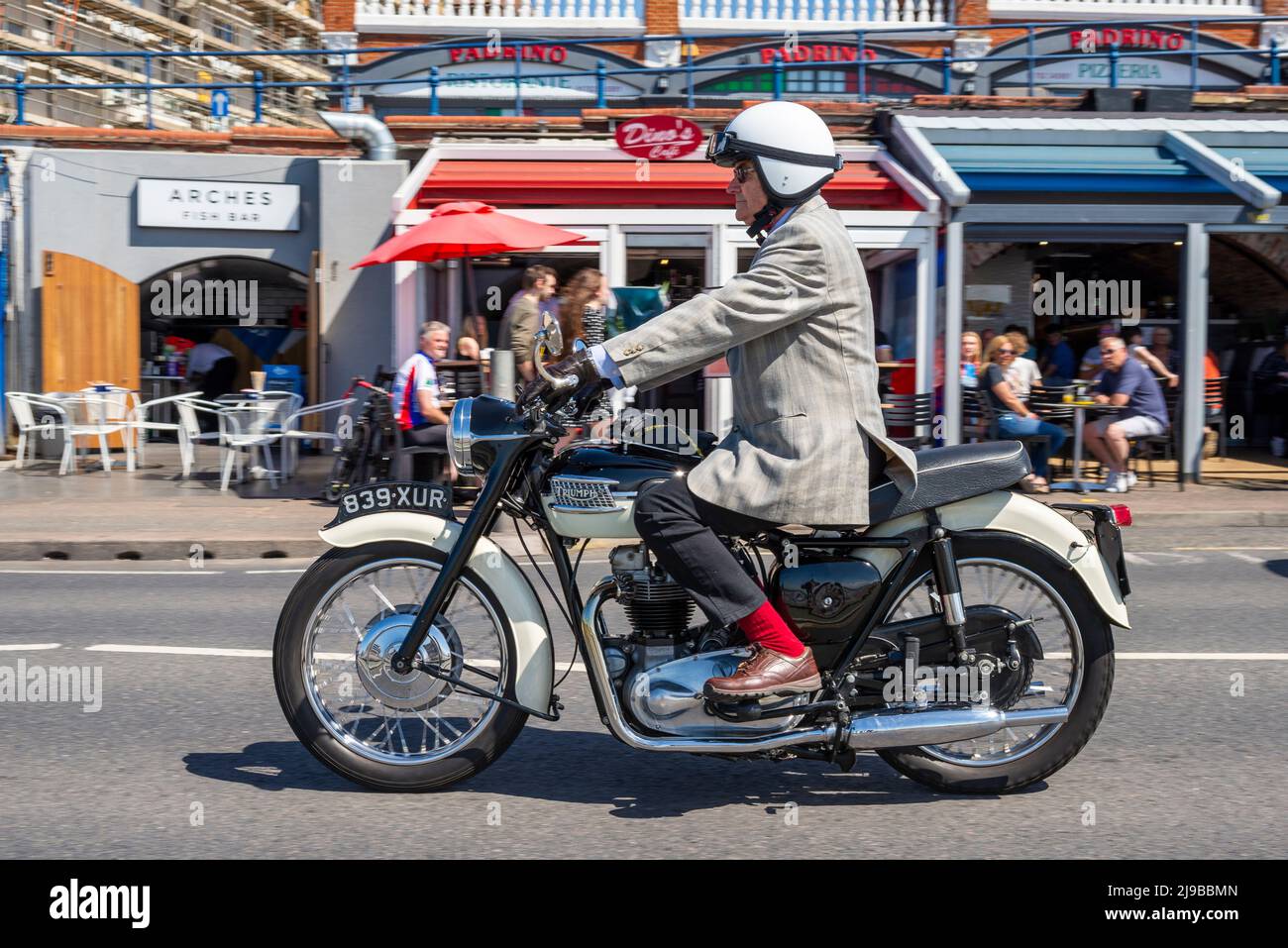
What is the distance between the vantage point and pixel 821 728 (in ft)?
13.3

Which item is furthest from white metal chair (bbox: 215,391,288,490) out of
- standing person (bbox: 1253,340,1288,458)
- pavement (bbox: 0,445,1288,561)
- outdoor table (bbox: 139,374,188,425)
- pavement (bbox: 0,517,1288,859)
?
standing person (bbox: 1253,340,1288,458)

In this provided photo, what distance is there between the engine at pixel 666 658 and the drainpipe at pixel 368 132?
13861mm

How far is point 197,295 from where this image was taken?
757 inches

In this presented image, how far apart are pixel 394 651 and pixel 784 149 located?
184cm

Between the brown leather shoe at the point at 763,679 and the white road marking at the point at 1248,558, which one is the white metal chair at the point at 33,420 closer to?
the white road marking at the point at 1248,558

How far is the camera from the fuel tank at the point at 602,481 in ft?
13.1

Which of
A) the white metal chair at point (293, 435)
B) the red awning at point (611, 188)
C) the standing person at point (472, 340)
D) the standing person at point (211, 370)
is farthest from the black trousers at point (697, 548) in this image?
the standing person at point (211, 370)

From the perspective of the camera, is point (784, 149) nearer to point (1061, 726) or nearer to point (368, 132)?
point (1061, 726)

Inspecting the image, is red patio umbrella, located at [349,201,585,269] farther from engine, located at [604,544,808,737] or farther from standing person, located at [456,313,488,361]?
engine, located at [604,544,808,737]

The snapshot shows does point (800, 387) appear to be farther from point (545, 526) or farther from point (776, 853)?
point (776, 853)

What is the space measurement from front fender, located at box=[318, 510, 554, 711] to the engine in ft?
0.83
